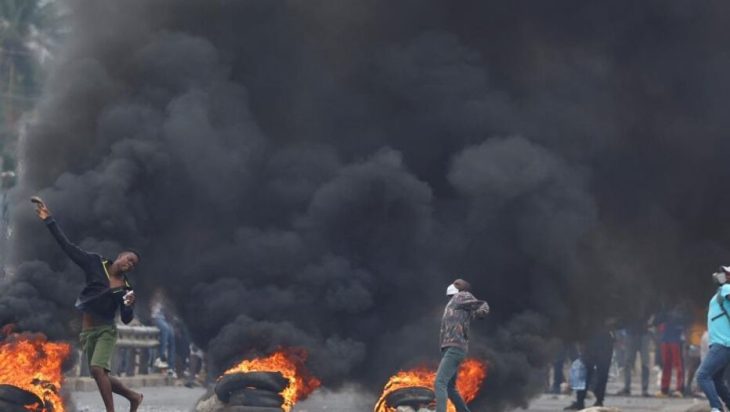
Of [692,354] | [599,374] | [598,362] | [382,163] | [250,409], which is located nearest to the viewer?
[250,409]

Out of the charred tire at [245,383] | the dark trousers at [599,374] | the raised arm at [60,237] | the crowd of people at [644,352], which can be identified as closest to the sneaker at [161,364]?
the crowd of people at [644,352]

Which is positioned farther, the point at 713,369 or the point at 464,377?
the point at 464,377

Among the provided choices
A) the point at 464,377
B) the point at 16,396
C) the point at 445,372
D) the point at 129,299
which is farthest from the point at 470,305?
the point at 16,396

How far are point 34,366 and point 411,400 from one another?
369cm

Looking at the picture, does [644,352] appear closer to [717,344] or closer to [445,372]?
[717,344]

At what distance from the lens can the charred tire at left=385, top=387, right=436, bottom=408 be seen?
1390 cm

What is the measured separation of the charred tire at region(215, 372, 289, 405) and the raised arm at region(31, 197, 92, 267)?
8.09ft

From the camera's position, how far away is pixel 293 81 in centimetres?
1680

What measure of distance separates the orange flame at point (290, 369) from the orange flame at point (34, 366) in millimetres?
1710

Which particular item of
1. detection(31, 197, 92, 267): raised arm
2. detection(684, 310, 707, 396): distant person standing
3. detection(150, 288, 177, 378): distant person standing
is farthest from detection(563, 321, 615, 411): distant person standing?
detection(31, 197, 92, 267): raised arm

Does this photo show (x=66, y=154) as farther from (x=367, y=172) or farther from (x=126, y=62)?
(x=367, y=172)

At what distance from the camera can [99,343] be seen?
38.3ft

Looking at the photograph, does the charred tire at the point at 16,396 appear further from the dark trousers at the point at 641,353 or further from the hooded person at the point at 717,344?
the dark trousers at the point at 641,353

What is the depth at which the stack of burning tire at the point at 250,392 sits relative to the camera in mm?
13531
